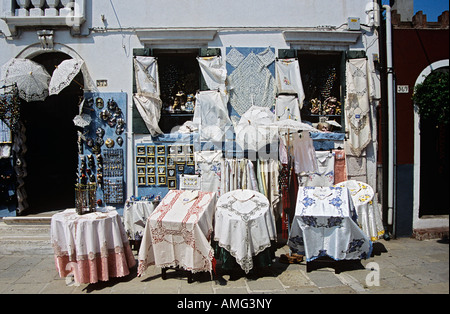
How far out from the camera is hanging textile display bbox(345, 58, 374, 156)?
727 centimetres

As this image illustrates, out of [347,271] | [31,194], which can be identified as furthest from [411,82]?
[31,194]

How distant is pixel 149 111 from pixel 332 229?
4.39 meters

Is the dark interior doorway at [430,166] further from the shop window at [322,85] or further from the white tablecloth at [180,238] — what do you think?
the white tablecloth at [180,238]

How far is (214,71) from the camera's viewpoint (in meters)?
7.16

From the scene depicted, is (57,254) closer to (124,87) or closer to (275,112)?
(124,87)

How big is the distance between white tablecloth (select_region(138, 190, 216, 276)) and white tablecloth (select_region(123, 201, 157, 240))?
4.43 feet

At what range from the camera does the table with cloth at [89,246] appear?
4589 mm

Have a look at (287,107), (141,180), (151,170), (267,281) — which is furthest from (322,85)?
(267,281)

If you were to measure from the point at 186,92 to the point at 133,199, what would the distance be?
2.75 meters

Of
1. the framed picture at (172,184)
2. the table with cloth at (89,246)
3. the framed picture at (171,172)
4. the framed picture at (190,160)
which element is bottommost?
the table with cloth at (89,246)

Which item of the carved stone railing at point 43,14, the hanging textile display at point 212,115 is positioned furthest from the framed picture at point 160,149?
the carved stone railing at point 43,14

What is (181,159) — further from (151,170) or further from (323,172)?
(323,172)

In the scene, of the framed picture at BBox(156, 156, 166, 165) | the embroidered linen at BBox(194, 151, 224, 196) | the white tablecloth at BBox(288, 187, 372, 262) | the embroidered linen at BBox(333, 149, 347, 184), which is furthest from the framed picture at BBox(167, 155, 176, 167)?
the embroidered linen at BBox(333, 149, 347, 184)

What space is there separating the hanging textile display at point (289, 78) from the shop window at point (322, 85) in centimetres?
46
